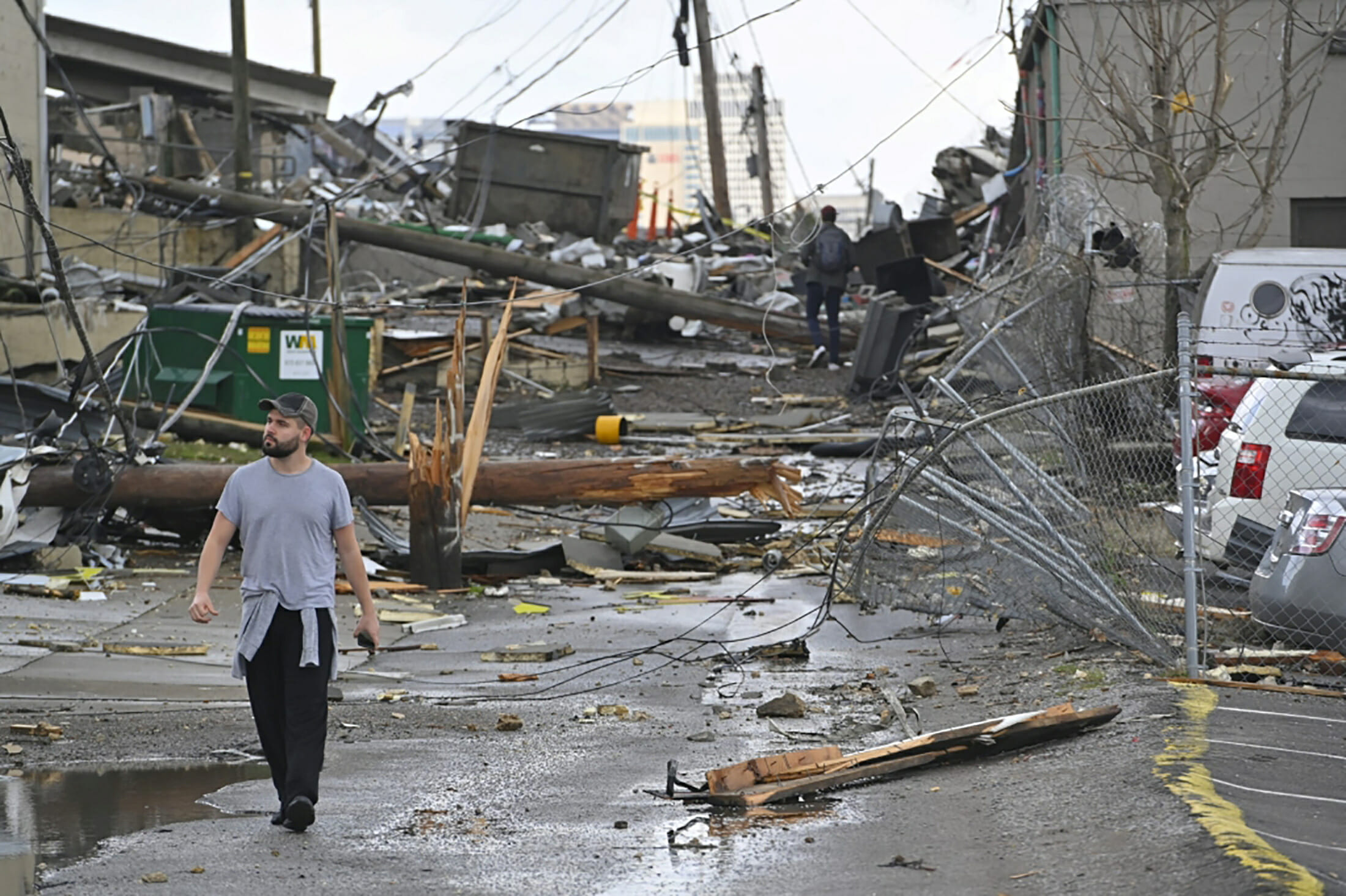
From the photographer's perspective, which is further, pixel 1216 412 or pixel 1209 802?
pixel 1216 412

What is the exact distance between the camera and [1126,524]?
29.4 ft

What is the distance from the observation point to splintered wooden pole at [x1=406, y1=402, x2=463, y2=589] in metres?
11.5

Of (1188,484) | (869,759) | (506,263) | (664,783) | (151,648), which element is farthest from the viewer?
(506,263)

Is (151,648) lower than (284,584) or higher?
lower

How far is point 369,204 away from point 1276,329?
21.5m

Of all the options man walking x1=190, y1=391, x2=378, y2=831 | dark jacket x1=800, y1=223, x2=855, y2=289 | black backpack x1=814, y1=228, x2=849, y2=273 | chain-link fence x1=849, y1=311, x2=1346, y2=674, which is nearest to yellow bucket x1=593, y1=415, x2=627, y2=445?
dark jacket x1=800, y1=223, x2=855, y2=289

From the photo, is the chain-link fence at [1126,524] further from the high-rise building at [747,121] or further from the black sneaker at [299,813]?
the high-rise building at [747,121]

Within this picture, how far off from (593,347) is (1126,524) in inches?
579

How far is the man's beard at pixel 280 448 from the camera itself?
579 centimetres

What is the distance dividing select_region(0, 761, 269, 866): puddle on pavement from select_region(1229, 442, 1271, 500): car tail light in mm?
5906

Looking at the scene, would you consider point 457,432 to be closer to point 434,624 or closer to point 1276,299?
point 434,624

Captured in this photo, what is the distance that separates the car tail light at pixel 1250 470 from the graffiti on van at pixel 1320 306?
4716 mm

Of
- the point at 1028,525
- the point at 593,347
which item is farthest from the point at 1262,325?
the point at 593,347

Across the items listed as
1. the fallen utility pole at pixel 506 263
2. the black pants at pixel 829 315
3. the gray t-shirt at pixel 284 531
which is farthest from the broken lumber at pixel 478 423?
the black pants at pixel 829 315
